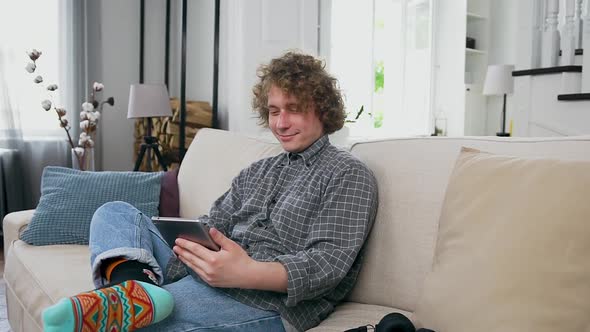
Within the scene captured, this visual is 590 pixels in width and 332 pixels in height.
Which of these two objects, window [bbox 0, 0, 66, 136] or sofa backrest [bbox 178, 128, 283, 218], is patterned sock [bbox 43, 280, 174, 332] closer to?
sofa backrest [bbox 178, 128, 283, 218]

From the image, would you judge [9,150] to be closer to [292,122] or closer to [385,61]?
[292,122]

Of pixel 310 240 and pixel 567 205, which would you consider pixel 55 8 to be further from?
pixel 567 205

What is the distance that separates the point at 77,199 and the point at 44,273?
0.42m

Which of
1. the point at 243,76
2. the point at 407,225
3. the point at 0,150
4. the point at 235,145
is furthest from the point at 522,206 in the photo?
the point at 0,150

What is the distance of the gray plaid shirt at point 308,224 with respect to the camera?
1.18 metres

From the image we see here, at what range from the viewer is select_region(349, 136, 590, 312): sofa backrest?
4.16 feet

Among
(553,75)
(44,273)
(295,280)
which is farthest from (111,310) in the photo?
(553,75)

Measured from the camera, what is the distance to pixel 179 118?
3811 millimetres

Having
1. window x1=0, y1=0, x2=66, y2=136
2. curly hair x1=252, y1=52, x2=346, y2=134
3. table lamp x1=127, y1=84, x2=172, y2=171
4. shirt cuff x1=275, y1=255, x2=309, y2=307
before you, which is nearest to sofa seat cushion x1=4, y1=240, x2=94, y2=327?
shirt cuff x1=275, y1=255, x2=309, y2=307

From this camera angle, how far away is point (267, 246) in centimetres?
134

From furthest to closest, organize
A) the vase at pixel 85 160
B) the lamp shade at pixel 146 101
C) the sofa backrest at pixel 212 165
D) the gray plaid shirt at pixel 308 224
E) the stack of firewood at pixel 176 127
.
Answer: the stack of firewood at pixel 176 127, the lamp shade at pixel 146 101, the vase at pixel 85 160, the sofa backrest at pixel 212 165, the gray plaid shirt at pixel 308 224

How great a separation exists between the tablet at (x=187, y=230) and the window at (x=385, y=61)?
4109 mm

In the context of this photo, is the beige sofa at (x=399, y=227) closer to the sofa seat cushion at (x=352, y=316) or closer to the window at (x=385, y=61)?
the sofa seat cushion at (x=352, y=316)

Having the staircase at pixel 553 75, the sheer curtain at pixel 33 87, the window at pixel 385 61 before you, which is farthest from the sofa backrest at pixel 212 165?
the window at pixel 385 61
